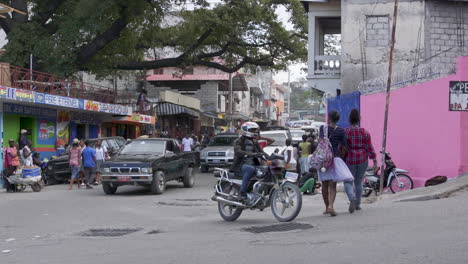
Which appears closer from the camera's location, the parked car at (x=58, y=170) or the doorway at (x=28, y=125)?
the parked car at (x=58, y=170)

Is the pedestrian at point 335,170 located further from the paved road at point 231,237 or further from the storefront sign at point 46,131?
the storefront sign at point 46,131

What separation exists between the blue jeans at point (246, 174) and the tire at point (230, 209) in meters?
0.30

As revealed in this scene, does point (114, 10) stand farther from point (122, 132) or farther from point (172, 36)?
point (122, 132)

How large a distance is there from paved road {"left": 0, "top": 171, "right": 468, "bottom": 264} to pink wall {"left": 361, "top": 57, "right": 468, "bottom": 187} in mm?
3060

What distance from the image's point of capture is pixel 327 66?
26.1 m

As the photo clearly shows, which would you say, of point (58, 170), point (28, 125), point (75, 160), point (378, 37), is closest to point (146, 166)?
point (75, 160)

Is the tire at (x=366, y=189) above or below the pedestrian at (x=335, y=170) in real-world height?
below

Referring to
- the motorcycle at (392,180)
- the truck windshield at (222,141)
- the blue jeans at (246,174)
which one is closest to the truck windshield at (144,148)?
the motorcycle at (392,180)

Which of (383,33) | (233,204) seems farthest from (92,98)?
(233,204)

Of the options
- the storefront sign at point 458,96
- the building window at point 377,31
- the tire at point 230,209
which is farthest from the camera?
the building window at point 377,31

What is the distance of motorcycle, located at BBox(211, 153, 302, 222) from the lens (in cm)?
994

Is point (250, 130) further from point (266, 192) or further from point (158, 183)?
point (158, 183)

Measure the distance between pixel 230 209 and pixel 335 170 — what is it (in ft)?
7.04

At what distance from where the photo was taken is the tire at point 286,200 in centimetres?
979
